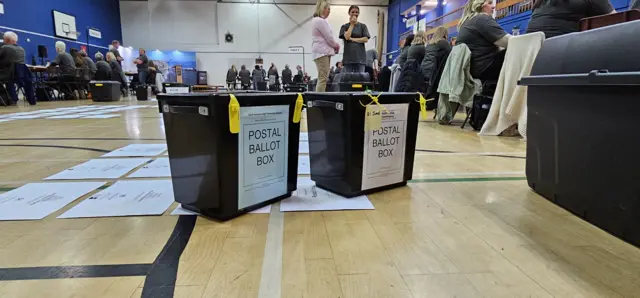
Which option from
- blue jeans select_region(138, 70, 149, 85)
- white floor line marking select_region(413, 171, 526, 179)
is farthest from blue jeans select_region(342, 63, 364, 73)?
blue jeans select_region(138, 70, 149, 85)

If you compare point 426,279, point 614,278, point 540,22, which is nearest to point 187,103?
point 426,279

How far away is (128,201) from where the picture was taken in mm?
1234

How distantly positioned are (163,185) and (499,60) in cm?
294

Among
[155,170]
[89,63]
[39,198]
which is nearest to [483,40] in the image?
[155,170]

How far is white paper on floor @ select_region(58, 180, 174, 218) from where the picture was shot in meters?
1.13

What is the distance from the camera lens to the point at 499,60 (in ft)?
10.2

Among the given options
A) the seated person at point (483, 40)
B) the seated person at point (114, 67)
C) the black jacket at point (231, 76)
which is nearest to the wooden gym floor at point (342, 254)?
the seated person at point (483, 40)

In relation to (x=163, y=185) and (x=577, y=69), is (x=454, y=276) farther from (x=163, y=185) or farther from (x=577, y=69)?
(x=163, y=185)

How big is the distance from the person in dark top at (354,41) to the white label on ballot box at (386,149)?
262 centimetres

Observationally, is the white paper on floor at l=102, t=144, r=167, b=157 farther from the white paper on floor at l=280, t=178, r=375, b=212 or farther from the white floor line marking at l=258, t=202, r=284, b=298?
the white floor line marking at l=258, t=202, r=284, b=298

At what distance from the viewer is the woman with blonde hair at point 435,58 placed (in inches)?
153

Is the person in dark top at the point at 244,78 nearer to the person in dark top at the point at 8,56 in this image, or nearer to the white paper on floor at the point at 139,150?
the person in dark top at the point at 8,56

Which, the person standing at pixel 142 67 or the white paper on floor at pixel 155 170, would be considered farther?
the person standing at pixel 142 67

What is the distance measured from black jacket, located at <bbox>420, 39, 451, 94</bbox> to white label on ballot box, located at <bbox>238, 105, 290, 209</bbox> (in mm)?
3053
